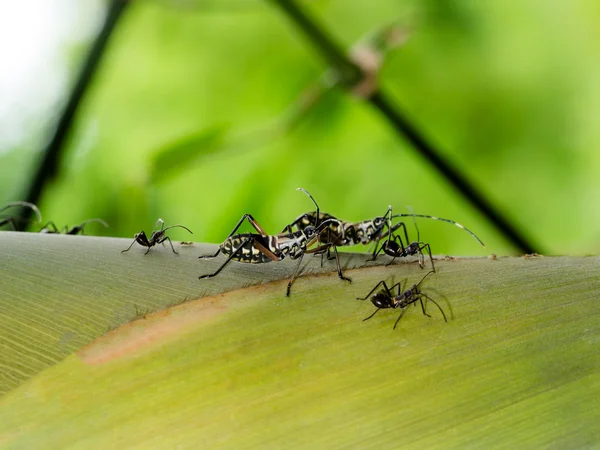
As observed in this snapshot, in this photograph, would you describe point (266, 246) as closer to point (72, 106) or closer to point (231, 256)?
point (231, 256)

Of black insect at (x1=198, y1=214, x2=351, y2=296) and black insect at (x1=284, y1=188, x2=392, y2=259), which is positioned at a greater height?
black insect at (x1=198, y1=214, x2=351, y2=296)

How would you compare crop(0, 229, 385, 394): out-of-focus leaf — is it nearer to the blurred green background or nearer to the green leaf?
the green leaf

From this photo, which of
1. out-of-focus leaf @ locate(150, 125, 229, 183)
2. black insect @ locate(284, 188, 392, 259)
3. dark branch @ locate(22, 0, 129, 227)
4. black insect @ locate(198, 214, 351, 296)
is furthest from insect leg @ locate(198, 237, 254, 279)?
dark branch @ locate(22, 0, 129, 227)

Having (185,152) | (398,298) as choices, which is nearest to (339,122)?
(185,152)

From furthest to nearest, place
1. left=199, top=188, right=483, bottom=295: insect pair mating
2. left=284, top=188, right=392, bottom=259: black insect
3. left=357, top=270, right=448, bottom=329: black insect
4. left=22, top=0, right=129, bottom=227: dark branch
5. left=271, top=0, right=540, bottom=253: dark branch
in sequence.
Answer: left=22, top=0, right=129, bottom=227: dark branch
left=271, top=0, right=540, bottom=253: dark branch
left=284, top=188, right=392, bottom=259: black insect
left=199, top=188, right=483, bottom=295: insect pair mating
left=357, top=270, right=448, bottom=329: black insect

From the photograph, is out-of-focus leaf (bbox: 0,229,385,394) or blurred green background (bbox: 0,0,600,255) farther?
blurred green background (bbox: 0,0,600,255)

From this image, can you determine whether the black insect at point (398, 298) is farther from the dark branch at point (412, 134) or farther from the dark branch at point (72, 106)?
the dark branch at point (72, 106)

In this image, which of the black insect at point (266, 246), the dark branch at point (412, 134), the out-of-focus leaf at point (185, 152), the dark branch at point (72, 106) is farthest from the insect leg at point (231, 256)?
the dark branch at point (72, 106)
